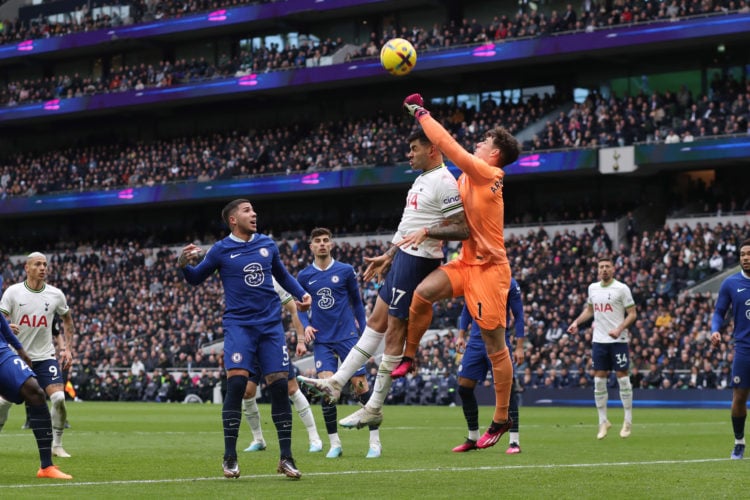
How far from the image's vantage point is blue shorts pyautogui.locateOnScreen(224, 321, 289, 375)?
11.8 metres

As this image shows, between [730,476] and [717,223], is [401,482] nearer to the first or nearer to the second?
[730,476]

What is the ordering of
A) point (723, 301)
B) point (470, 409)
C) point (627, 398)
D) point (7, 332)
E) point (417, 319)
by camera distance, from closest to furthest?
point (417, 319) → point (7, 332) → point (723, 301) → point (470, 409) → point (627, 398)

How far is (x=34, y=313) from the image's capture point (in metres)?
16.2

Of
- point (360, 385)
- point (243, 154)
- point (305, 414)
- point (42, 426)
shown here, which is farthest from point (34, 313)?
point (243, 154)

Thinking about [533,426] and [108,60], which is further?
[108,60]

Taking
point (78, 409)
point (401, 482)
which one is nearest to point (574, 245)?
point (78, 409)

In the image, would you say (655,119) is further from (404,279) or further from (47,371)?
(404,279)

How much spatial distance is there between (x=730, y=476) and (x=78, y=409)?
2604 centimetres

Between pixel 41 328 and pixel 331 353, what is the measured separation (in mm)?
3962

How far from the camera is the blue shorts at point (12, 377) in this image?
38.8 feet

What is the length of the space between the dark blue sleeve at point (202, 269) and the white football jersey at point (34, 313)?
4.83m

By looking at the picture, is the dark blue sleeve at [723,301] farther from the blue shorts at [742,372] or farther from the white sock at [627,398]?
the white sock at [627,398]

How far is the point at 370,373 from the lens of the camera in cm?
3731

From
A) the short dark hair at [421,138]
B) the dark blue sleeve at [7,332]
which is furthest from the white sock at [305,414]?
the short dark hair at [421,138]
